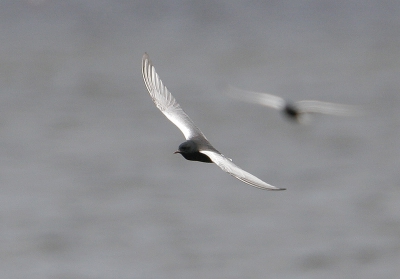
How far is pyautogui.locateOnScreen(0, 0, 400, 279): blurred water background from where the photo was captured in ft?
67.8

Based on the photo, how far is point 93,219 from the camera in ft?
74.4

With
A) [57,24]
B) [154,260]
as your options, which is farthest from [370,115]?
[57,24]

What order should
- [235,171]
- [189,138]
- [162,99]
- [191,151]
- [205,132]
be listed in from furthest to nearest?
[205,132]
[162,99]
[189,138]
[191,151]
[235,171]

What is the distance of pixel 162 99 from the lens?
639 cm

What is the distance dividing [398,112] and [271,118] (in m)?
3.68

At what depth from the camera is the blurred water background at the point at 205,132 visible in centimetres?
2066

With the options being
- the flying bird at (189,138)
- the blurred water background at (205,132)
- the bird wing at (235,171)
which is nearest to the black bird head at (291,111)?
the flying bird at (189,138)

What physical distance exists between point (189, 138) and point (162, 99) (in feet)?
2.77

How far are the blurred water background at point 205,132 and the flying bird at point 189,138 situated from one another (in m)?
12.5

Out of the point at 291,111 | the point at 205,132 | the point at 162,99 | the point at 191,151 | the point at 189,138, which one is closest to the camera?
the point at 191,151

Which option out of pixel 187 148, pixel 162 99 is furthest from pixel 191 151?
pixel 162 99

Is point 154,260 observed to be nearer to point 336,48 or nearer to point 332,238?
point 332,238

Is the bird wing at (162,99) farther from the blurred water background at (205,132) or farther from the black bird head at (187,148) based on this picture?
the blurred water background at (205,132)

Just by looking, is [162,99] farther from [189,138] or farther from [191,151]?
[191,151]
